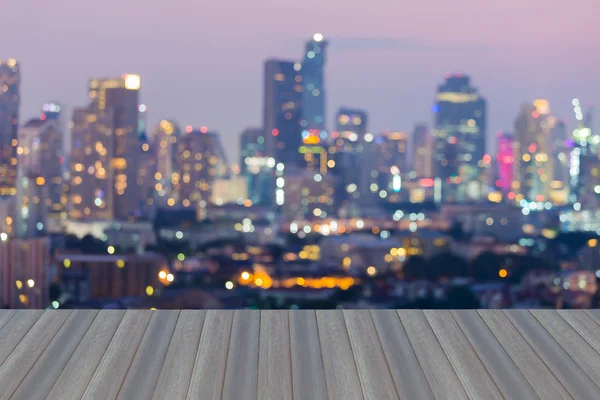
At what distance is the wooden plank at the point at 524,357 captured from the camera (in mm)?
4066

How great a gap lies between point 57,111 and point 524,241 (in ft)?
112

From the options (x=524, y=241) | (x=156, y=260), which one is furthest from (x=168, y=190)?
(x=156, y=260)

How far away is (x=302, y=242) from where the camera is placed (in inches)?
2692

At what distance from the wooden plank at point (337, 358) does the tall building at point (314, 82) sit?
382ft

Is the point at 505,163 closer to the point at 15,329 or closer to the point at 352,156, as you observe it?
the point at 352,156

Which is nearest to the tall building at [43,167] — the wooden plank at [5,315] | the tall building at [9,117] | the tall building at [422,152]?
the tall building at [9,117]

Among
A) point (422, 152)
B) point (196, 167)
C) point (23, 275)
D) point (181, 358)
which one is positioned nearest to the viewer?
point (181, 358)

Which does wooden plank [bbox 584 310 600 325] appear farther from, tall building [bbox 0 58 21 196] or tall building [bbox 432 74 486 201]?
tall building [bbox 432 74 486 201]

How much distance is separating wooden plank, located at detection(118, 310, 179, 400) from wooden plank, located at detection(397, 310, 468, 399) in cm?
96

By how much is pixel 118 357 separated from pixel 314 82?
4735 inches

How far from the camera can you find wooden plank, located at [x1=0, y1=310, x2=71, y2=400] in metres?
4.06

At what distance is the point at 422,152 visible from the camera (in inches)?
4727

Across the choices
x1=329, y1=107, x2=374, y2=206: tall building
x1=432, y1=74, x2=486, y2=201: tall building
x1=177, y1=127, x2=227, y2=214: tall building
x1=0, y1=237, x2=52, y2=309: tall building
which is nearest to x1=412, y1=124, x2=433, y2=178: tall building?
x1=432, y1=74, x2=486, y2=201: tall building

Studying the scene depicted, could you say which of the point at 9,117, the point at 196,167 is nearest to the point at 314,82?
the point at 196,167
